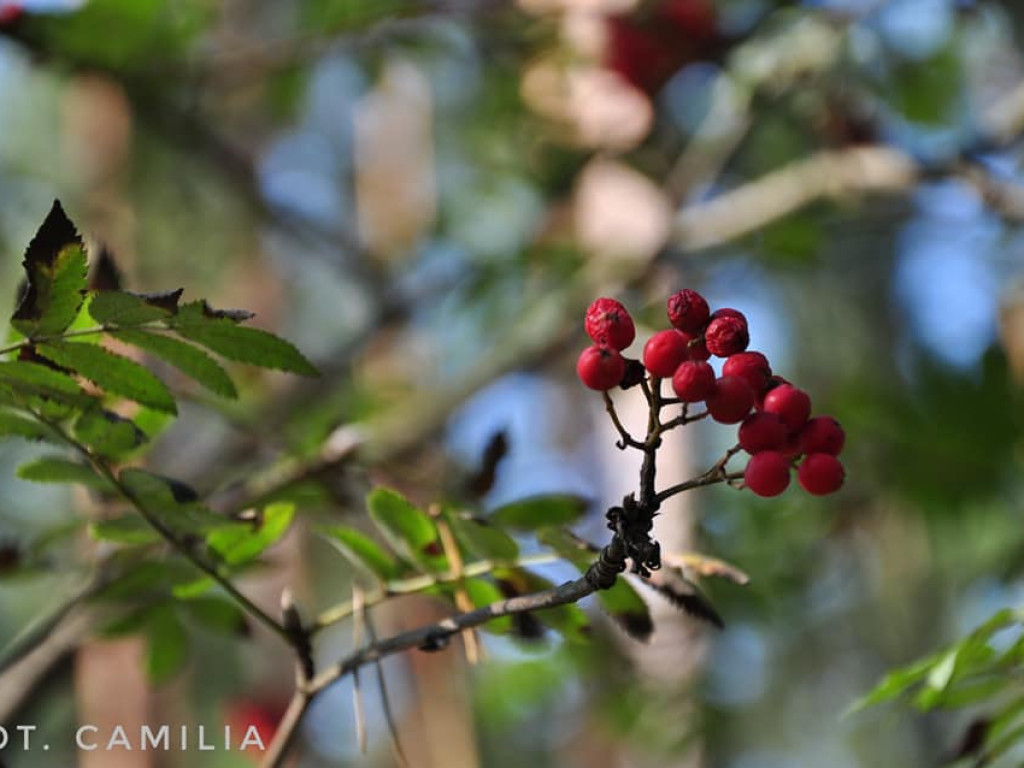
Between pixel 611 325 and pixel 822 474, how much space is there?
14 centimetres

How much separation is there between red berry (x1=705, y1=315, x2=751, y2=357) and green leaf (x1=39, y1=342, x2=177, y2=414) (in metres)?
0.31

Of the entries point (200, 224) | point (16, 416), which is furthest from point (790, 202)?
point (200, 224)

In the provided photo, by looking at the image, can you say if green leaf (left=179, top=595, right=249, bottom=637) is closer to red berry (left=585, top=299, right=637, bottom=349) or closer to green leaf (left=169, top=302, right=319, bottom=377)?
green leaf (left=169, top=302, right=319, bottom=377)

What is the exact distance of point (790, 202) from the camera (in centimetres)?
199

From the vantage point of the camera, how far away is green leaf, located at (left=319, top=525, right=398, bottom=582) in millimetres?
835

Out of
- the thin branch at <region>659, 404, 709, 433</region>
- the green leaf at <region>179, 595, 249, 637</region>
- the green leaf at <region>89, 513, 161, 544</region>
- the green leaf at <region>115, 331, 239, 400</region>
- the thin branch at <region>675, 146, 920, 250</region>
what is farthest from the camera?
the thin branch at <region>675, 146, 920, 250</region>

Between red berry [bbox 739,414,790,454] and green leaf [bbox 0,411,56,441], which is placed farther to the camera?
green leaf [bbox 0,411,56,441]

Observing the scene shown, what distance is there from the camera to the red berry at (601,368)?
62 centimetres

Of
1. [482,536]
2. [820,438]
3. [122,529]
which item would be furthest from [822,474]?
[122,529]

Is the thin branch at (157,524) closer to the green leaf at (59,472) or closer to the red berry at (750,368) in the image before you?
the green leaf at (59,472)

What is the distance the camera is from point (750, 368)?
64 centimetres

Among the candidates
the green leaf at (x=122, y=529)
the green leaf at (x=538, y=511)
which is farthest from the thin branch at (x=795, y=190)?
the green leaf at (x=122, y=529)

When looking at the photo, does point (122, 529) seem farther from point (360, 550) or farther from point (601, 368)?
point (601, 368)

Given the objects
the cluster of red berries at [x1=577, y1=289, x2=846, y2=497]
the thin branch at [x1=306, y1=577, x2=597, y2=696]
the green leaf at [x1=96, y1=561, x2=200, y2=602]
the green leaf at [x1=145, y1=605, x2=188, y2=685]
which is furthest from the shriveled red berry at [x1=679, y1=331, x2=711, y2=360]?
the green leaf at [x1=145, y1=605, x2=188, y2=685]
